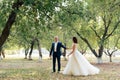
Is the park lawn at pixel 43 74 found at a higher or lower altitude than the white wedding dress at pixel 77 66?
lower

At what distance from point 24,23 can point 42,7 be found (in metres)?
4.34

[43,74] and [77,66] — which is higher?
[77,66]

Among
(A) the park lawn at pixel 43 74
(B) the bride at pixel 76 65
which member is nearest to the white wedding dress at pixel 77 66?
(B) the bride at pixel 76 65

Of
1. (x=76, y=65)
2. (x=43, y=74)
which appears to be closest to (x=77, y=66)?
(x=76, y=65)

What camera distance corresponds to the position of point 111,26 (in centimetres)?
3284

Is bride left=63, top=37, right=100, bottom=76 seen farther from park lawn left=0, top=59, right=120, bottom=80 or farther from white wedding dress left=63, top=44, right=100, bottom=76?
park lawn left=0, top=59, right=120, bottom=80

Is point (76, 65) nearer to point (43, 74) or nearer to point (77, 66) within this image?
point (77, 66)

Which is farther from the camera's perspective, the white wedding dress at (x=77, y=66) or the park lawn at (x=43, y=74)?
the white wedding dress at (x=77, y=66)

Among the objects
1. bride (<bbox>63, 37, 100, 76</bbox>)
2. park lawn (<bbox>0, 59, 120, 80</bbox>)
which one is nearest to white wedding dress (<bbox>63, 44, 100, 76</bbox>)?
bride (<bbox>63, 37, 100, 76</bbox>)

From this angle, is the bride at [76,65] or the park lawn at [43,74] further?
the bride at [76,65]

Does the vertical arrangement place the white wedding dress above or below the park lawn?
above

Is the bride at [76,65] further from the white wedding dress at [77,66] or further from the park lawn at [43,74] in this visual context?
the park lawn at [43,74]

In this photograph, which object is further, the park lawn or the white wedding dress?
the white wedding dress

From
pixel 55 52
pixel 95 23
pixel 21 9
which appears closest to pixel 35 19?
pixel 21 9
